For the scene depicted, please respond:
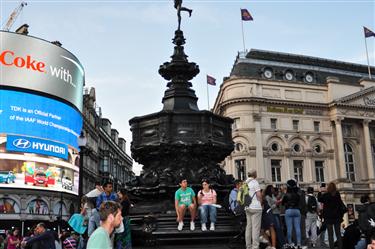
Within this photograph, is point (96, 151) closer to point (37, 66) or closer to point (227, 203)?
point (37, 66)

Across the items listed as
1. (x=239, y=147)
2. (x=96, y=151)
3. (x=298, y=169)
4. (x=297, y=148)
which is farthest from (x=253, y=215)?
(x=96, y=151)

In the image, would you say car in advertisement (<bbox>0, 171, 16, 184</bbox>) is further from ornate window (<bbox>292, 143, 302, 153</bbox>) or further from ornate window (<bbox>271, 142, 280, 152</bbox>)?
ornate window (<bbox>292, 143, 302, 153</bbox>)

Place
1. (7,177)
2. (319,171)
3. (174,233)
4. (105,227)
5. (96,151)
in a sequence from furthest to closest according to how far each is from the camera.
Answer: (96,151) → (319,171) → (7,177) → (174,233) → (105,227)

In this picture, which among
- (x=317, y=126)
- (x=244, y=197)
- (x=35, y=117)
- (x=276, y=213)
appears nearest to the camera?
(x=244, y=197)

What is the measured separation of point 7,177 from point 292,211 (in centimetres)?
4036

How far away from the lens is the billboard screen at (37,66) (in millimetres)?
48469

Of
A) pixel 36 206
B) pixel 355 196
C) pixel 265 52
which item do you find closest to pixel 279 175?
pixel 355 196

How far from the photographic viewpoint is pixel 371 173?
58875 mm

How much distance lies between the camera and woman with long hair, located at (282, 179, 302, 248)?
1133 centimetres

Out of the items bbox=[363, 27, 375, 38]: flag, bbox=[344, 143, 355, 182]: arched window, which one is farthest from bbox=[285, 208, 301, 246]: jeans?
bbox=[363, 27, 375, 38]: flag

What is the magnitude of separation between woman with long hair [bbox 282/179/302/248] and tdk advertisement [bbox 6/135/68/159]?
133 ft

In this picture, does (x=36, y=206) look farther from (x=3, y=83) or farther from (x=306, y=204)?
(x=306, y=204)

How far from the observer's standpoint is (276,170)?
54812 mm

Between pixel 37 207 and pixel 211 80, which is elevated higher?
pixel 211 80
